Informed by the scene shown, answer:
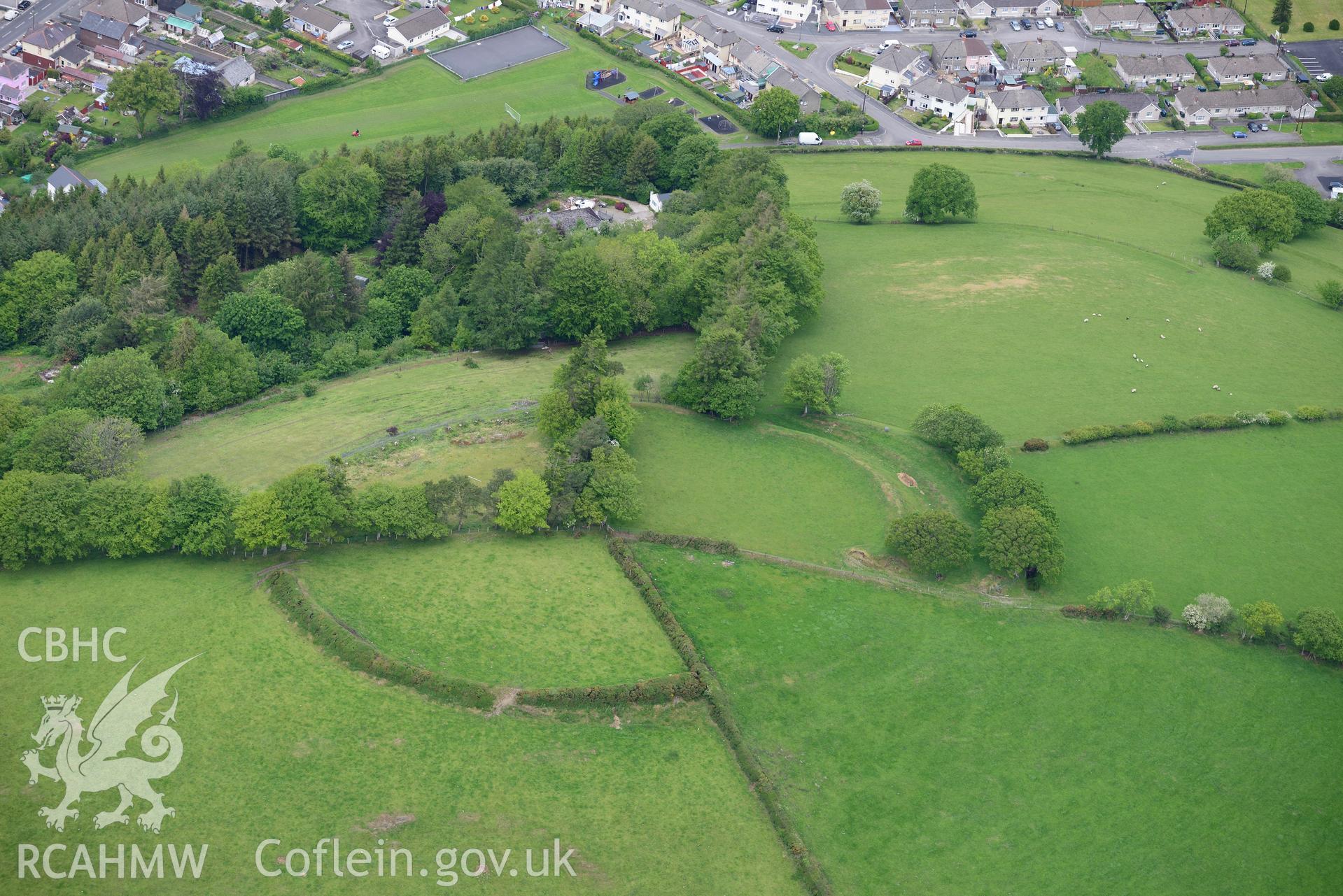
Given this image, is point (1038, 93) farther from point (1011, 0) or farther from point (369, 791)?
point (369, 791)

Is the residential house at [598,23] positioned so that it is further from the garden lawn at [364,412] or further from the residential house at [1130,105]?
the garden lawn at [364,412]

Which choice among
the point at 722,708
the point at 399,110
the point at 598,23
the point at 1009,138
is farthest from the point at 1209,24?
A: the point at 722,708

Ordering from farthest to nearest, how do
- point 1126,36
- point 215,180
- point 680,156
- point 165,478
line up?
1. point 1126,36
2. point 680,156
3. point 215,180
4. point 165,478

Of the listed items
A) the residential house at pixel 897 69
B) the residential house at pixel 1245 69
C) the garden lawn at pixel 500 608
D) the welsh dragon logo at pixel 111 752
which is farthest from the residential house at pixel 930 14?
the welsh dragon logo at pixel 111 752

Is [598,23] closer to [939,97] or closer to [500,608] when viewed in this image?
[939,97]

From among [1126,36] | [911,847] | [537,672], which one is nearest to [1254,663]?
[911,847]

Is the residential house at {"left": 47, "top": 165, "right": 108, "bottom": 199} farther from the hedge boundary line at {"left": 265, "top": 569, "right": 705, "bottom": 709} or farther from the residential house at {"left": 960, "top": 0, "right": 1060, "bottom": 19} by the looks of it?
the residential house at {"left": 960, "top": 0, "right": 1060, "bottom": 19}

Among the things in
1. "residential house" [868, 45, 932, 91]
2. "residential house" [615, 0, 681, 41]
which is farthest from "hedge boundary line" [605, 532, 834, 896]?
"residential house" [615, 0, 681, 41]
